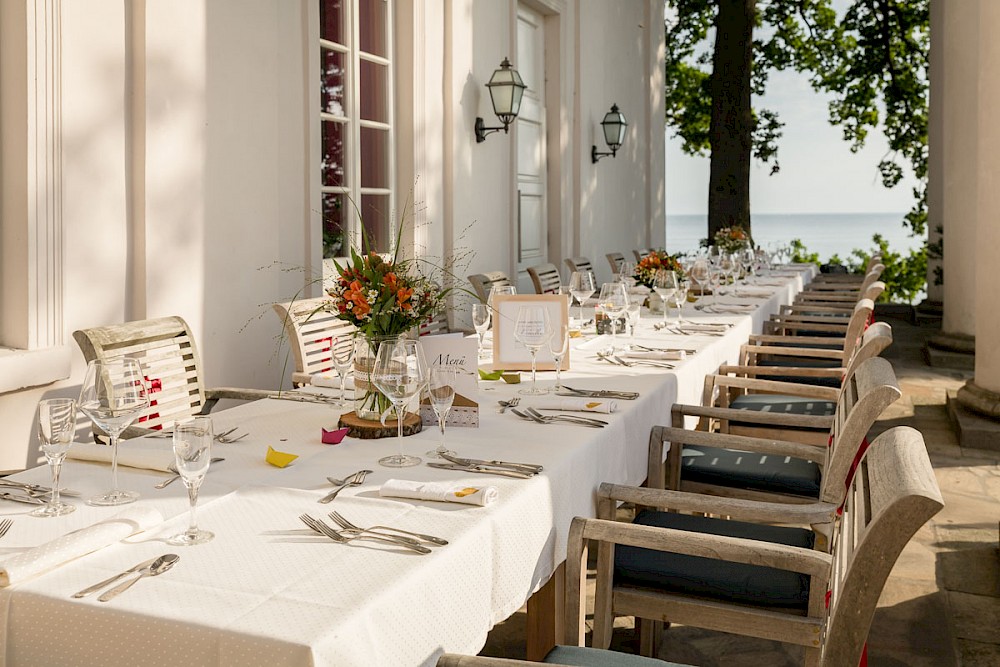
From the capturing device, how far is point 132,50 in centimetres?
386

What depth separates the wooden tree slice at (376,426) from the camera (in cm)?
226

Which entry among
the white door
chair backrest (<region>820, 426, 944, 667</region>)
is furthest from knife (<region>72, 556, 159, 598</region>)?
the white door

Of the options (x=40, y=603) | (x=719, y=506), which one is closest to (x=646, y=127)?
(x=719, y=506)

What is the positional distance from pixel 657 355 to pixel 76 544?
7.87 ft

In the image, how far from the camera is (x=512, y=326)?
10.00 ft

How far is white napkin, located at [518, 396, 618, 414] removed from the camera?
2551 millimetres

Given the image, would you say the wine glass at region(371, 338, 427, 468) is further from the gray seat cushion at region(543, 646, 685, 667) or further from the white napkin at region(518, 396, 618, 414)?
the white napkin at region(518, 396, 618, 414)

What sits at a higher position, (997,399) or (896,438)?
(896,438)

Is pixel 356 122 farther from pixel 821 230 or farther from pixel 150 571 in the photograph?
pixel 821 230

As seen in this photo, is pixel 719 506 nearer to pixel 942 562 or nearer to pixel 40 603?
pixel 40 603

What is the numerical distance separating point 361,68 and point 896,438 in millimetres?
4624

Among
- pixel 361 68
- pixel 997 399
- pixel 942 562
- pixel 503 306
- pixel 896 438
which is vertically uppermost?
pixel 361 68

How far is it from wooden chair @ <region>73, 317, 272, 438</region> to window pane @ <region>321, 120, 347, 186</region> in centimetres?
213

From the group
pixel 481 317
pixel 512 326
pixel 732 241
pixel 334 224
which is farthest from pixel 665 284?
pixel 732 241
